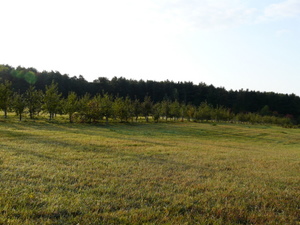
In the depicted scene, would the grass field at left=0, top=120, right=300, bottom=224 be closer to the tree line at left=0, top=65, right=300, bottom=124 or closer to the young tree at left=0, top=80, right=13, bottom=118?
the young tree at left=0, top=80, right=13, bottom=118

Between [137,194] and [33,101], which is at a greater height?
[33,101]

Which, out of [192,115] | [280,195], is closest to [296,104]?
[192,115]

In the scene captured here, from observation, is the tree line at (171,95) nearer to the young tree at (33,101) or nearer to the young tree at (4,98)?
the young tree at (33,101)

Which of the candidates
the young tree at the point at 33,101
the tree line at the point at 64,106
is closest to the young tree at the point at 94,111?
the tree line at the point at 64,106

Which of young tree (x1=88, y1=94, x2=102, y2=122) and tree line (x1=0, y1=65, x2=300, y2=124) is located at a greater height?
tree line (x1=0, y1=65, x2=300, y2=124)

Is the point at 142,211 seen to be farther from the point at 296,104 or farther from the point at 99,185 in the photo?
Result: the point at 296,104

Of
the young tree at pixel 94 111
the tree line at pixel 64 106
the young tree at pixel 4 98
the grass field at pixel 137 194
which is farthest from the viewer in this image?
the young tree at pixel 94 111

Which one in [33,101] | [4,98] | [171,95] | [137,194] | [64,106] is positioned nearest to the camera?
[137,194]

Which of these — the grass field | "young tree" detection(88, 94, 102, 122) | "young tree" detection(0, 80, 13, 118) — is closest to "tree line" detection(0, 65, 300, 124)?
"young tree" detection(88, 94, 102, 122)

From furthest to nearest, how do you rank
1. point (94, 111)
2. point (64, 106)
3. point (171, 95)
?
point (171, 95) → point (64, 106) → point (94, 111)

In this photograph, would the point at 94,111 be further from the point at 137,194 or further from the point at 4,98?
the point at 137,194

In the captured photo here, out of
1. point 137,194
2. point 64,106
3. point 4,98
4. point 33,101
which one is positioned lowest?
point 137,194

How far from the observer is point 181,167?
11.0 m

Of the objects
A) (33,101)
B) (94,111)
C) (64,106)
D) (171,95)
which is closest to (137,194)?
(94,111)
